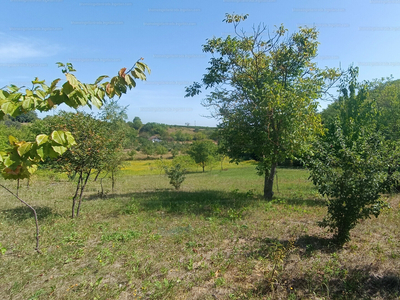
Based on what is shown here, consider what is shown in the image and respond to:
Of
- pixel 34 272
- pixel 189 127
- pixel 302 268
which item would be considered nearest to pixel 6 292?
pixel 34 272

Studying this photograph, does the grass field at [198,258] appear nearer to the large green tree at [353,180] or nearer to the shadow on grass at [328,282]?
the shadow on grass at [328,282]

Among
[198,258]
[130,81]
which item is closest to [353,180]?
[198,258]

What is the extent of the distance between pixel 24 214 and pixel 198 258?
24.4 feet

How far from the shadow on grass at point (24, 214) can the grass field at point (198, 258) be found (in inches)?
5.5

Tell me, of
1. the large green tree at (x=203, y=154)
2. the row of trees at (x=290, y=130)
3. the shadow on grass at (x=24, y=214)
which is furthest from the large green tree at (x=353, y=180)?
the large green tree at (x=203, y=154)

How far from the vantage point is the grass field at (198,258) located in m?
4.10

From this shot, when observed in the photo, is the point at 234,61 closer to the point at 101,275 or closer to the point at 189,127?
the point at 101,275

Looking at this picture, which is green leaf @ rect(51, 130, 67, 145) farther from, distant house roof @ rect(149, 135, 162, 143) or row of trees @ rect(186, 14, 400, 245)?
distant house roof @ rect(149, 135, 162, 143)

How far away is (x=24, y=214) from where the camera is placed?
29.9 feet

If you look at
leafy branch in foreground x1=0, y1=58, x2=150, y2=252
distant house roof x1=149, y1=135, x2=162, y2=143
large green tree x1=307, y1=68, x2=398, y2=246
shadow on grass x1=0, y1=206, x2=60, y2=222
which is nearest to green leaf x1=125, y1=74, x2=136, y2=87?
leafy branch in foreground x1=0, y1=58, x2=150, y2=252

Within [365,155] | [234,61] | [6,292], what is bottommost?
[6,292]

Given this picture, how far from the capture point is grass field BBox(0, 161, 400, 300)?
13.5 feet

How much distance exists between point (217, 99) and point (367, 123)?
685 centimetres

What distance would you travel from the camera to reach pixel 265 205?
9.72 meters
